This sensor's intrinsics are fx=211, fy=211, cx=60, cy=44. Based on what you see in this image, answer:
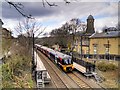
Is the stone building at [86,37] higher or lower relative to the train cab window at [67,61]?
higher

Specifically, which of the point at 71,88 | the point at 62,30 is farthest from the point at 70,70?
the point at 62,30

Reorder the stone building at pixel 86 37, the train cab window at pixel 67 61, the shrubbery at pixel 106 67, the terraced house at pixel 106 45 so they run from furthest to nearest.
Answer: the stone building at pixel 86 37, the terraced house at pixel 106 45, the train cab window at pixel 67 61, the shrubbery at pixel 106 67

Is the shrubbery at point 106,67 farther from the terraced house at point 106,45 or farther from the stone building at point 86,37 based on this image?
the stone building at point 86,37

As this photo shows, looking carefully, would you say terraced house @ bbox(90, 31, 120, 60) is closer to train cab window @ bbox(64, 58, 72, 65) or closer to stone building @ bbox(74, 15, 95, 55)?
stone building @ bbox(74, 15, 95, 55)

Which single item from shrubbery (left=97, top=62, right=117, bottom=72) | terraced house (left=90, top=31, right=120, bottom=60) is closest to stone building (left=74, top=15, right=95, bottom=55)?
terraced house (left=90, top=31, right=120, bottom=60)

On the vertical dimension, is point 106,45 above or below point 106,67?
above

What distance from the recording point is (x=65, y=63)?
20.8 m

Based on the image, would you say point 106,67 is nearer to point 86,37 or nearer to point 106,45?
point 106,45

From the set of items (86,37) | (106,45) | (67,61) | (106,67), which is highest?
(86,37)

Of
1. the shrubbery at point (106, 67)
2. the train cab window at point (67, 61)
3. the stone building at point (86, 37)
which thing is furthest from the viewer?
the stone building at point (86, 37)

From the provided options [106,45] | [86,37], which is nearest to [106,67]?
[106,45]

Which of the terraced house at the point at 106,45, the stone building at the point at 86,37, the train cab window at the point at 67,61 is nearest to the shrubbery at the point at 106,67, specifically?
the train cab window at the point at 67,61

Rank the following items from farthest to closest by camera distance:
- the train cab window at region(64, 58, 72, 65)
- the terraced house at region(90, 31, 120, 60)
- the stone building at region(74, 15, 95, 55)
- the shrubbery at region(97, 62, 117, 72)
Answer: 1. the stone building at region(74, 15, 95, 55)
2. the terraced house at region(90, 31, 120, 60)
3. the train cab window at region(64, 58, 72, 65)
4. the shrubbery at region(97, 62, 117, 72)

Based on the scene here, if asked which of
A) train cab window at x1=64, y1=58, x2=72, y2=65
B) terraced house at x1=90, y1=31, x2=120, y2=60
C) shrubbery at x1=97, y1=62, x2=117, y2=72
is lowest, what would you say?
shrubbery at x1=97, y1=62, x2=117, y2=72
